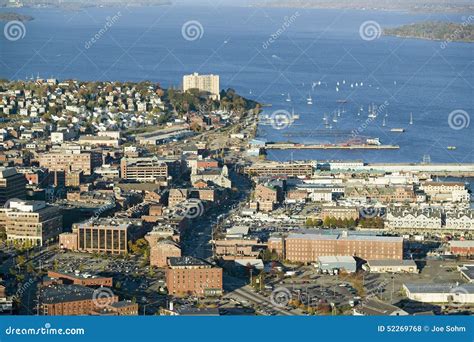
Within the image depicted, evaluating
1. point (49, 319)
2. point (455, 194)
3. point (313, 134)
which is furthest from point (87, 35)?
point (49, 319)

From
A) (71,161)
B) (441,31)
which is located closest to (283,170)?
(71,161)

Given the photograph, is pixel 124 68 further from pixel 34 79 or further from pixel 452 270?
pixel 452 270

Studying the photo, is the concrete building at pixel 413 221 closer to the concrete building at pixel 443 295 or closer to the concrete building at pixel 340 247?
the concrete building at pixel 340 247

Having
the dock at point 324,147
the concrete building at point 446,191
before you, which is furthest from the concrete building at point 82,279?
the dock at point 324,147

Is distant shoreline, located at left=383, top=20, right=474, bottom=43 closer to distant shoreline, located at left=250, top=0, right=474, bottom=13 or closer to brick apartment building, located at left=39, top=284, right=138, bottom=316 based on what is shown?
distant shoreline, located at left=250, top=0, right=474, bottom=13

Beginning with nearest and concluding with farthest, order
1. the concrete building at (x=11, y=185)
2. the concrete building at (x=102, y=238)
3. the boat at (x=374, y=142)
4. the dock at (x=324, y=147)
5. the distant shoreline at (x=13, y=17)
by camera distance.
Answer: the concrete building at (x=102, y=238)
the concrete building at (x=11, y=185)
the dock at (x=324, y=147)
the boat at (x=374, y=142)
the distant shoreline at (x=13, y=17)

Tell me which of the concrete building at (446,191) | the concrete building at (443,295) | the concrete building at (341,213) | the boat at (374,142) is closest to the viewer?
the concrete building at (443,295)
